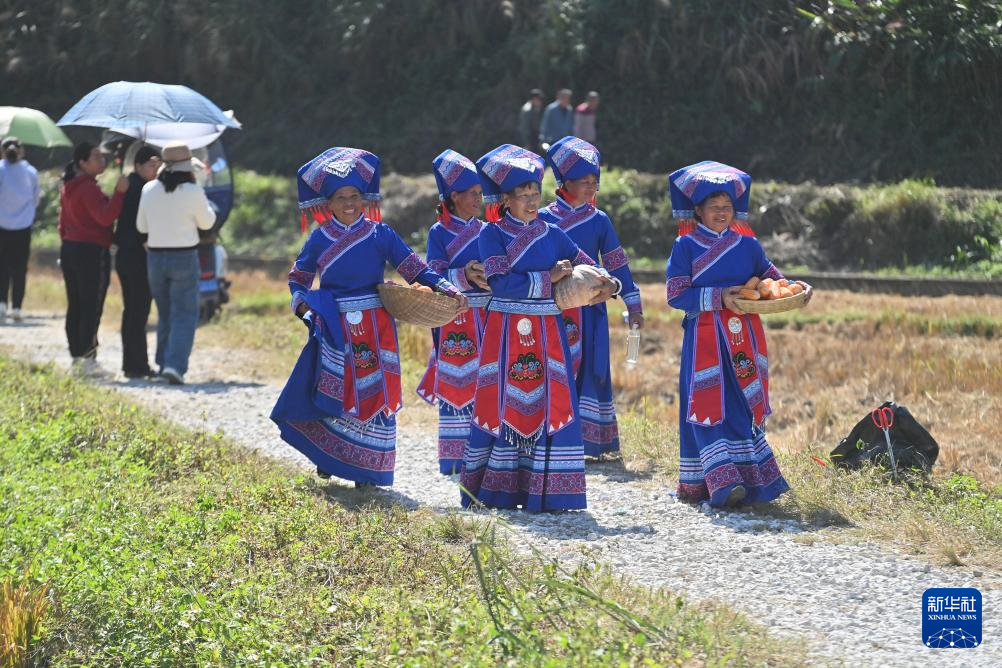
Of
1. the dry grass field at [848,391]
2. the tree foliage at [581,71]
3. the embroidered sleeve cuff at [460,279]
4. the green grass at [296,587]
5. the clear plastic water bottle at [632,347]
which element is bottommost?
the green grass at [296,587]

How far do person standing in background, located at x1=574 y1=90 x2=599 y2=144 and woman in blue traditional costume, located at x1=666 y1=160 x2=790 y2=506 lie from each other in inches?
572

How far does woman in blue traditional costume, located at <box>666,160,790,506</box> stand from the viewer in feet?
26.6

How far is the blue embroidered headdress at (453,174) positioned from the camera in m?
9.43

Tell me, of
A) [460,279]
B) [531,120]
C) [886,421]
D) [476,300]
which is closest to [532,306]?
[460,279]

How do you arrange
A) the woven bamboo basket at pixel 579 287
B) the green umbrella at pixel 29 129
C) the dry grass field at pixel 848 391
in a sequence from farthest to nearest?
the green umbrella at pixel 29 129
the woven bamboo basket at pixel 579 287
the dry grass field at pixel 848 391

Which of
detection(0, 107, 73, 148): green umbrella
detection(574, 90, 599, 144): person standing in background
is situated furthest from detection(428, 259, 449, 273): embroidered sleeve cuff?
detection(574, 90, 599, 144): person standing in background

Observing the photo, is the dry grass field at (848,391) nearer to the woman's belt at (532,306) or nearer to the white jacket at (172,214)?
the woman's belt at (532,306)

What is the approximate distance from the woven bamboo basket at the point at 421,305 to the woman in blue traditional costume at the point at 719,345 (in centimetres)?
125

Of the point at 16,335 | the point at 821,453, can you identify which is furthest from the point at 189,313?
the point at 821,453

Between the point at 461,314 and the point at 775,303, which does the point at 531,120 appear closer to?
the point at 461,314

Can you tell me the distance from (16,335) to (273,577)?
9650mm

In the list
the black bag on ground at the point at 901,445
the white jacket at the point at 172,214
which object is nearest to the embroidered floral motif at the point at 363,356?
the black bag on ground at the point at 901,445

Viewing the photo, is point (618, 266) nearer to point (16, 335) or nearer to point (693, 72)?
point (16, 335)

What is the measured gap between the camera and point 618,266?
9.24 m
